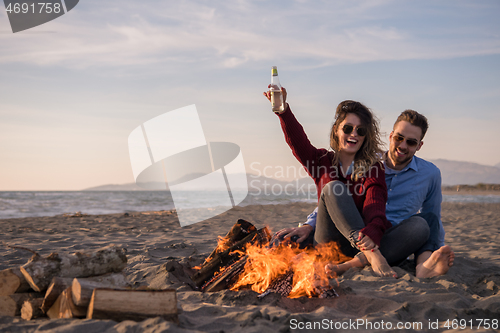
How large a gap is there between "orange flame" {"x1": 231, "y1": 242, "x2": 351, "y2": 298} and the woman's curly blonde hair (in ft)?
3.38

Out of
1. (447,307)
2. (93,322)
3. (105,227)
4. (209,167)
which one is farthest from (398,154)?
(105,227)

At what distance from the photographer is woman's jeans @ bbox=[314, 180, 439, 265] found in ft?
10.1

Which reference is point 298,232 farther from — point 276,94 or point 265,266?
point 276,94

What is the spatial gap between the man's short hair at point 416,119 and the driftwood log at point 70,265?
3.12 meters

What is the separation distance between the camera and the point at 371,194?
3234 millimetres

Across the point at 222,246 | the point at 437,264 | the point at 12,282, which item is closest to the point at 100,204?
the point at 222,246

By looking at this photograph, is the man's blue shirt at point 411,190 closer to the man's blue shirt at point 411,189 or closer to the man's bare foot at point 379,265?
the man's blue shirt at point 411,189

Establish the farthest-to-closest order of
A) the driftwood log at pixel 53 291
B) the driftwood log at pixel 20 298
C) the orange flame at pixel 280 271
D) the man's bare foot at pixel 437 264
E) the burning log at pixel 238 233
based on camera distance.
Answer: the burning log at pixel 238 233, the man's bare foot at pixel 437 264, the orange flame at pixel 280 271, the driftwood log at pixel 20 298, the driftwood log at pixel 53 291

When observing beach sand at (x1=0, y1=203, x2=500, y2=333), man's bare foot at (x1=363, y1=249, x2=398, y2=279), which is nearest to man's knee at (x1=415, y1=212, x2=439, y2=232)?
beach sand at (x1=0, y1=203, x2=500, y2=333)

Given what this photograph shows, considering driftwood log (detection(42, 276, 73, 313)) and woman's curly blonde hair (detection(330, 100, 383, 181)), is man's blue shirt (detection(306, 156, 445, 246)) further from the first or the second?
driftwood log (detection(42, 276, 73, 313))

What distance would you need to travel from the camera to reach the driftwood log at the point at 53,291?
7.54ft

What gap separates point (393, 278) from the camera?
3.19m

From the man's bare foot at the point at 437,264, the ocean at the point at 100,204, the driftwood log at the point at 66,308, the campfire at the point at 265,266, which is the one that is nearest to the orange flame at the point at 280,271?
the campfire at the point at 265,266

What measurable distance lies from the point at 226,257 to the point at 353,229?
4.04ft
